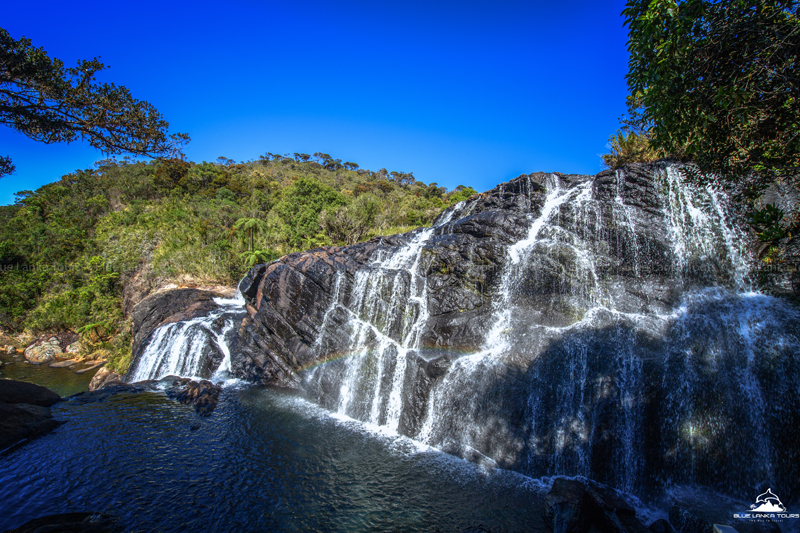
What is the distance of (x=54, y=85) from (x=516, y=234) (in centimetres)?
1618

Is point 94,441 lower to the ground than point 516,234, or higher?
lower

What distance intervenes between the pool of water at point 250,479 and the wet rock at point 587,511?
1.94 ft

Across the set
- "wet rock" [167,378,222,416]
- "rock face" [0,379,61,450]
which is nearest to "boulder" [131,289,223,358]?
"wet rock" [167,378,222,416]

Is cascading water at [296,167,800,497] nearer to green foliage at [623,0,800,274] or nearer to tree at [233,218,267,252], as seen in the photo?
green foliage at [623,0,800,274]

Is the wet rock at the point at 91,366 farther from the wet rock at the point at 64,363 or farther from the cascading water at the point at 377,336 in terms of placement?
→ the cascading water at the point at 377,336

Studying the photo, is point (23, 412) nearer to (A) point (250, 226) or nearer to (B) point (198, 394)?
(B) point (198, 394)

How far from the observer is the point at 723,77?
22.1 feet

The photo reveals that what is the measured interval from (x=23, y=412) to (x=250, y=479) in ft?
28.6

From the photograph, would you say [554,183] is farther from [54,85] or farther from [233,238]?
[233,238]

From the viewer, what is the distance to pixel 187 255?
2609 centimetres

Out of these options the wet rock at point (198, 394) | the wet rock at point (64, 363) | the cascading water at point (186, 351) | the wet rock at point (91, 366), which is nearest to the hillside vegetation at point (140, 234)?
the wet rock at point (91, 366)

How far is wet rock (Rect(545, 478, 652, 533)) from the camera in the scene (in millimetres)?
7746

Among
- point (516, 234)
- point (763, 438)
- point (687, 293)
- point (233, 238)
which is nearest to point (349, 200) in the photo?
point (233, 238)

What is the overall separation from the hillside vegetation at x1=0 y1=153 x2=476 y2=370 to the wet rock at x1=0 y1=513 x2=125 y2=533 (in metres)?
15.9
